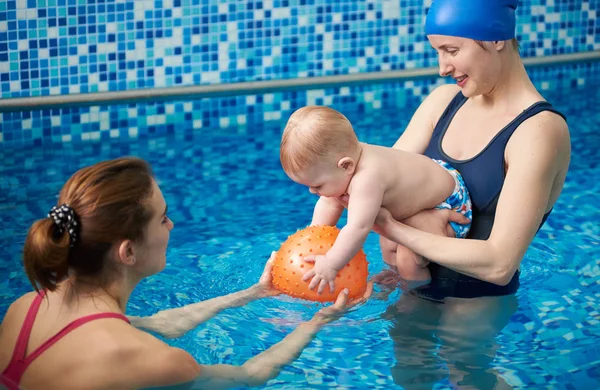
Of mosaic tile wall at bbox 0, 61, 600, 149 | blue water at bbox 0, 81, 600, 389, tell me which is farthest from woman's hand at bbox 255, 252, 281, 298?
mosaic tile wall at bbox 0, 61, 600, 149

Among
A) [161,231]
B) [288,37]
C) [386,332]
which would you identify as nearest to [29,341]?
[161,231]

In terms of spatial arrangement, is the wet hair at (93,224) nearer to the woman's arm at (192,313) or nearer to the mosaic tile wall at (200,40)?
the woman's arm at (192,313)

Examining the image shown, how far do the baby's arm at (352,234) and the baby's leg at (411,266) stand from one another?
8.6 inches

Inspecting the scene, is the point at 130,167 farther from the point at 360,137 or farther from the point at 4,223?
the point at 360,137

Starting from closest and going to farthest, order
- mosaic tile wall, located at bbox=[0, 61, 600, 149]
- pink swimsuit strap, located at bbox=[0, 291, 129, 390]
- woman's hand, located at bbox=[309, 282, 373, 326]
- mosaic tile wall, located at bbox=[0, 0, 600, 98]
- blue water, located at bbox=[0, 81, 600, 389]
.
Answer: pink swimsuit strap, located at bbox=[0, 291, 129, 390] < woman's hand, located at bbox=[309, 282, 373, 326] < blue water, located at bbox=[0, 81, 600, 389] < mosaic tile wall, located at bbox=[0, 61, 600, 149] < mosaic tile wall, located at bbox=[0, 0, 600, 98]

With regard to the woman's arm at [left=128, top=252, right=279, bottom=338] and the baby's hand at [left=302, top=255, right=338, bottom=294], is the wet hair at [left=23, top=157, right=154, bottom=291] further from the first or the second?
the baby's hand at [left=302, top=255, right=338, bottom=294]

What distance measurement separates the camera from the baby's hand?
12.0ft

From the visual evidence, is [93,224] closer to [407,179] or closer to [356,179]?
[356,179]

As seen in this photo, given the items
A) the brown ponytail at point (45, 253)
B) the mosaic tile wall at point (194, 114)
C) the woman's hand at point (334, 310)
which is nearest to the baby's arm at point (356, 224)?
the woman's hand at point (334, 310)

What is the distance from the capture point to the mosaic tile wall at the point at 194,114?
27.0 ft

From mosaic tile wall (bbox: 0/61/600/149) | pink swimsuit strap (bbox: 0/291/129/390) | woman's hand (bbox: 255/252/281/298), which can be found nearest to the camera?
pink swimsuit strap (bbox: 0/291/129/390)

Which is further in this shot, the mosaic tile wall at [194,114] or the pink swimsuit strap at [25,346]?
the mosaic tile wall at [194,114]

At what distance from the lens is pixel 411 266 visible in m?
3.82

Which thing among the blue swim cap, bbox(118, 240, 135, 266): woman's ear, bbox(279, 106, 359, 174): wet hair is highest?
the blue swim cap
